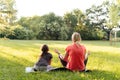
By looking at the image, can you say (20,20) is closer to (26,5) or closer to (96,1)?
(26,5)

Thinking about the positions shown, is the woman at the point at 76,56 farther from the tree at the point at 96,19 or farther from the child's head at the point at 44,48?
the tree at the point at 96,19

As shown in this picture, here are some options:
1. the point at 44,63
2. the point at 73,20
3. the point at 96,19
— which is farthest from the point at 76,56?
the point at 96,19

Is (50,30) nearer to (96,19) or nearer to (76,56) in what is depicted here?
(96,19)

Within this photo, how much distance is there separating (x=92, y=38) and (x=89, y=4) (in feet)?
27.6

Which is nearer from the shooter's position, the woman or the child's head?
the woman

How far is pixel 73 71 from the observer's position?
8.40m

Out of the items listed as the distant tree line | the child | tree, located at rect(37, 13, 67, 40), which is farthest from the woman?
tree, located at rect(37, 13, 67, 40)

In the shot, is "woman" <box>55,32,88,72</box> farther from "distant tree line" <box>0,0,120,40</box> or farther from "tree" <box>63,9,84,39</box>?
"tree" <box>63,9,84,39</box>

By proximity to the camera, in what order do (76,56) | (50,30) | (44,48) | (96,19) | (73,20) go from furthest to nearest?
(96,19)
(73,20)
(50,30)
(44,48)
(76,56)

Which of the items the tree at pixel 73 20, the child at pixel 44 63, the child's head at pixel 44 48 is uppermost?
the tree at pixel 73 20

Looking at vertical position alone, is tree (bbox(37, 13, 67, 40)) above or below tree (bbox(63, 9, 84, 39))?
below

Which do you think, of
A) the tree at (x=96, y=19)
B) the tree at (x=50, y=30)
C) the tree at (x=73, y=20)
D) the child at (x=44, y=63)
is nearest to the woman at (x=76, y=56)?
the child at (x=44, y=63)

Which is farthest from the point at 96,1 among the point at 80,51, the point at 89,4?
the point at 80,51

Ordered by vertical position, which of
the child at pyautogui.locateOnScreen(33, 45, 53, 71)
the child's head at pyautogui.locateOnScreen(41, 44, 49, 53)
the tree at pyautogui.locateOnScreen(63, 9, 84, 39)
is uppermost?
the tree at pyautogui.locateOnScreen(63, 9, 84, 39)
